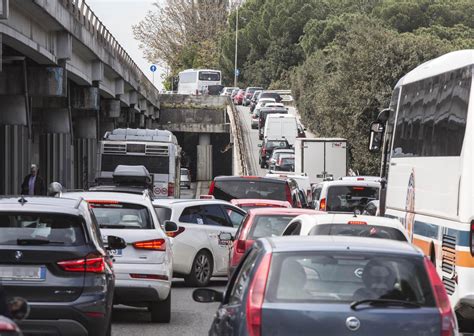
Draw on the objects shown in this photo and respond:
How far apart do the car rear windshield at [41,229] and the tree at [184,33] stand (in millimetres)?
112334

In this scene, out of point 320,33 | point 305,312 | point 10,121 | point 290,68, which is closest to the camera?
point 305,312

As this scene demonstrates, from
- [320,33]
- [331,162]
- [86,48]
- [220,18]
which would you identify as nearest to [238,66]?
[220,18]

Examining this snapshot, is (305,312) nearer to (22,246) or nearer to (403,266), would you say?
(403,266)

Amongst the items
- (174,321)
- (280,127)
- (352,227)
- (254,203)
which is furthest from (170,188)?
(280,127)

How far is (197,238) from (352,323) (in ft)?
46.0

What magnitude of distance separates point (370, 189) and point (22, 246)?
17962 millimetres

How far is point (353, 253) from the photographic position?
314 inches

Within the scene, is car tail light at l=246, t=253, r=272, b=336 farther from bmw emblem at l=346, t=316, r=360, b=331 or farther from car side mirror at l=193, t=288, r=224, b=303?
car side mirror at l=193, t=288, r=224, b=303

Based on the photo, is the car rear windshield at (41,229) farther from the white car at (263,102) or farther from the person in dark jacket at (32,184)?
the white car at (263,102)

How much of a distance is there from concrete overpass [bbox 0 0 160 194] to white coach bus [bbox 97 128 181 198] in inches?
83.5

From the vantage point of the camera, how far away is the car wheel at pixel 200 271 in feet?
70.3

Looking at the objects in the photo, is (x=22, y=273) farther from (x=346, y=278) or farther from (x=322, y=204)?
(x=322, y=204)

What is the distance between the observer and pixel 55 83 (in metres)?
35.5

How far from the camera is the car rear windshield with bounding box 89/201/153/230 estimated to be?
614 inches
